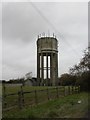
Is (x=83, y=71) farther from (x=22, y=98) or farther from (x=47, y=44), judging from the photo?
(x=22, y=98)

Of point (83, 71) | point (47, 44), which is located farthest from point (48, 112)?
point (47, 44)

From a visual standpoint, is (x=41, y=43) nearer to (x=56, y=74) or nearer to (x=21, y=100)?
(x=56, y=74)

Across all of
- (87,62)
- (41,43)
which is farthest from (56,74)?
(87,62)

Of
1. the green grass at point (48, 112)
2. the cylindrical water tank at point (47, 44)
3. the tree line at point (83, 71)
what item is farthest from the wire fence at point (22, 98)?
the cylindrical water tank at point (47, 44)

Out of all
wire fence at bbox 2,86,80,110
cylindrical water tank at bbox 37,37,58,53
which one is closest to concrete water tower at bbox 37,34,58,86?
cylindrical water tank at bbox 37,37,58,53

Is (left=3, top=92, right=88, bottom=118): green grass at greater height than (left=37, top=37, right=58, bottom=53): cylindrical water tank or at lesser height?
lesser

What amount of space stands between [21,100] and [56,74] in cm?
4952

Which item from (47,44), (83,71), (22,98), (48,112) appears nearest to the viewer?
(48,112)

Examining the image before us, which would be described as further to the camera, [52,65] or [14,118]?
[52,65]

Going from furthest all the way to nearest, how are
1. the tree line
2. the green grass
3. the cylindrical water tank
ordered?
the cylindrical water tank → the tree line → the green grass

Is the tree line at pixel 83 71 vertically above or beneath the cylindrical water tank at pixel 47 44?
beneath

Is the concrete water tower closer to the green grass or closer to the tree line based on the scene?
the tree line

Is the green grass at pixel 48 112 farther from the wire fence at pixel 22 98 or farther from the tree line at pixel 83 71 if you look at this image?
the tree line at pixel 83 71

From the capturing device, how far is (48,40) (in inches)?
2502
